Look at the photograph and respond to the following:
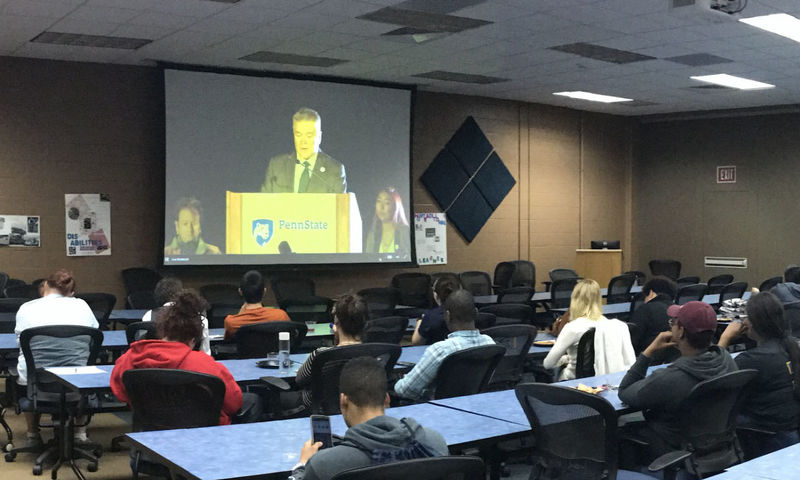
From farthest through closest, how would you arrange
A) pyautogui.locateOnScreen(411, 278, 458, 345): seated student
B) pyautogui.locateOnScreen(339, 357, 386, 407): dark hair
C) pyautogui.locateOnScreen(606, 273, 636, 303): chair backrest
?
1. pyautogui.locateOnScreen(606, 273, 636, 303): chair backrest
2. pyautogui.locateOnScreen(411, 278, 458, 345): seated student
3. pyautogui.locateOnScreen(339, 357, 386, 407): dark hair

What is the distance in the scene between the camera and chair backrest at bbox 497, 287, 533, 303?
32.3ft

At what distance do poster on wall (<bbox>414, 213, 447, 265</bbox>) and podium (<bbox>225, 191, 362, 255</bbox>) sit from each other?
1206 mm

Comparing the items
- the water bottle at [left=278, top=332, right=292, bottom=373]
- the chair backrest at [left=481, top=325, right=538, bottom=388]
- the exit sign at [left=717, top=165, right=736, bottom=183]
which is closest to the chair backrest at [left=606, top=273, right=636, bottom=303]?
the exit sign at [left=717, top=165, right=736, bottom=183]

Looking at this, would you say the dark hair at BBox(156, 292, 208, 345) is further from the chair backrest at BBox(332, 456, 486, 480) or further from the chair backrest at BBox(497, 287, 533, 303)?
the chair backrest at BBox(497, 287, 533, 303)

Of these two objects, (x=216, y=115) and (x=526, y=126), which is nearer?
(x=216, y=115)

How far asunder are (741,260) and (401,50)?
8367 millimetres

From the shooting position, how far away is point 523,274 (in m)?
13.7

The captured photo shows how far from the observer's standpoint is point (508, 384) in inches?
219

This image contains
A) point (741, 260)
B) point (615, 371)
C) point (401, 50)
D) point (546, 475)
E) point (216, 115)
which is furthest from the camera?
point (741, 260)

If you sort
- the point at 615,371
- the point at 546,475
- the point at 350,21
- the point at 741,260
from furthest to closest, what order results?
the point at 741,260 < the point at 350,21 < the point at 615,371 < the point at 546,475

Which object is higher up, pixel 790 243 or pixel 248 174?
pixel 248 174

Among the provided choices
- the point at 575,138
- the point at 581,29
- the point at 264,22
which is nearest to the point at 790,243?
the point at 575,138

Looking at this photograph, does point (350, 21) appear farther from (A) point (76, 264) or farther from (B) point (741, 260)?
(B) point (741, 260)

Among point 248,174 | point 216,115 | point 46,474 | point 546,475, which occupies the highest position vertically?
point 216,115
